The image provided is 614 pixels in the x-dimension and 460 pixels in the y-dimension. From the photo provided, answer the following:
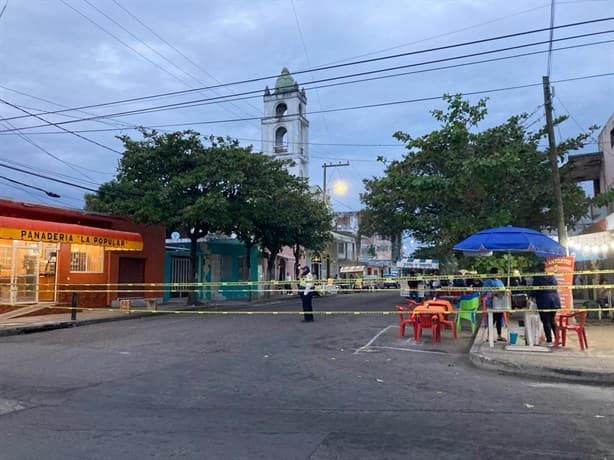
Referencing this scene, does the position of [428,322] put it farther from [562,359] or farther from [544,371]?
[544,371]

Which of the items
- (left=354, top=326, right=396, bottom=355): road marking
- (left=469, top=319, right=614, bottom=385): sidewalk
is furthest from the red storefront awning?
(left=469, top=319, right=614, bottom=385): sidewalk

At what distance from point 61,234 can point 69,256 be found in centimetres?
324

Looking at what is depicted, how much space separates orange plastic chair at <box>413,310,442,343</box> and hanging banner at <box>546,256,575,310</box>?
2787 mm

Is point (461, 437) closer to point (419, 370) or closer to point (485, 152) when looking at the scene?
point (419, 370)

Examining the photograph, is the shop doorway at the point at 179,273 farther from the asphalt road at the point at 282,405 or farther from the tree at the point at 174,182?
the asphalt road at the point at 282,405

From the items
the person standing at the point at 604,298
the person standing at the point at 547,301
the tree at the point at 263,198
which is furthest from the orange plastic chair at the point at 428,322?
the tree at the point at 263,198

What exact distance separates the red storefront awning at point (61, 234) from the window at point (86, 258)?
5.15 ft

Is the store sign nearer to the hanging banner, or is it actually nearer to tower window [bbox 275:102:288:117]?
the hanging banner

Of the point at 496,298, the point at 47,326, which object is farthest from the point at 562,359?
the point at 47,326

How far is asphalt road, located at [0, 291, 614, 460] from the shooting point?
481 centimetres

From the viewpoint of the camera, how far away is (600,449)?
4758 mm

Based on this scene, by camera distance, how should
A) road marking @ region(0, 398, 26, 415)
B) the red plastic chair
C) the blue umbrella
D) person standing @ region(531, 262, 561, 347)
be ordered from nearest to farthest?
road marking @ region(0, 398, 26, 415), the red plastic chair, person standing @ region(531, 262, 561, 347), the blue umbrella

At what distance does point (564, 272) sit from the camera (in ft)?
40.1

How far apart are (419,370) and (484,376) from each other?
3.37 feet
